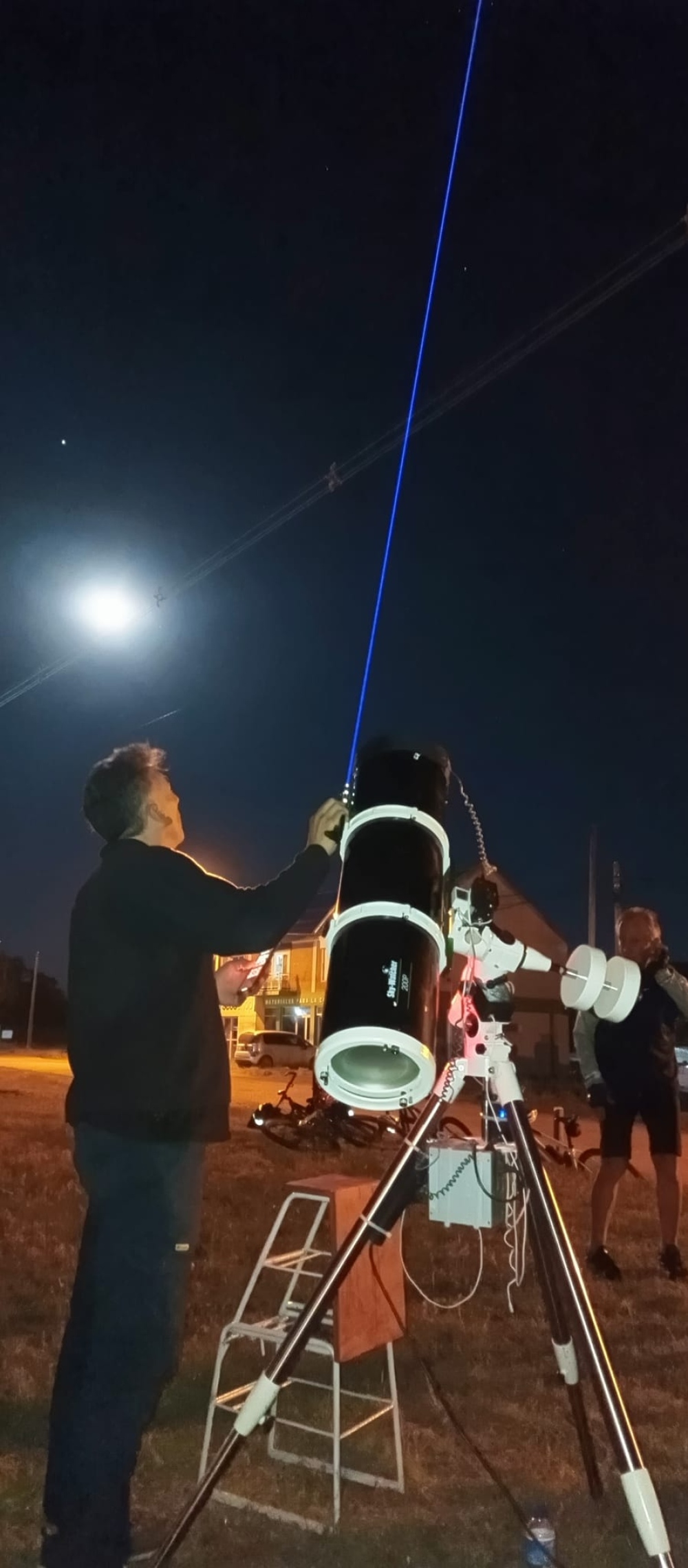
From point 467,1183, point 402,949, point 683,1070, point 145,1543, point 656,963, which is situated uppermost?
point 683,1070

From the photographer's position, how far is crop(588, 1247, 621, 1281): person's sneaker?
5.08 meters

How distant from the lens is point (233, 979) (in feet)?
9.43

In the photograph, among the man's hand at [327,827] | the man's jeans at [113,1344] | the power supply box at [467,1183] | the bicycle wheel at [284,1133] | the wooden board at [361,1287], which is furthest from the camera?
the bicycle wheel at [284,1133]

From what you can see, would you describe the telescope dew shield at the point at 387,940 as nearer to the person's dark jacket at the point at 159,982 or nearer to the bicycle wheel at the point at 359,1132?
the person's dark jacket at the point at 159,982

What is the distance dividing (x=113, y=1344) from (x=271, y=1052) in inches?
1043

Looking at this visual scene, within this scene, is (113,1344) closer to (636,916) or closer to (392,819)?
(392,819)

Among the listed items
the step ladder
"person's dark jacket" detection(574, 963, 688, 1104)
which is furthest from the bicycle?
the step ladder

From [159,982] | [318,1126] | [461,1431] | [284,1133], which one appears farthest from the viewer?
[284,1133]

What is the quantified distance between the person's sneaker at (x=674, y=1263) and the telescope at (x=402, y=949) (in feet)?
11.5

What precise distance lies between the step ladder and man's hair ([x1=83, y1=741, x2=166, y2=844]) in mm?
1403

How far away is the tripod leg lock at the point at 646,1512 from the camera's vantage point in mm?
1927

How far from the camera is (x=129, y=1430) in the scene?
7.30 feet

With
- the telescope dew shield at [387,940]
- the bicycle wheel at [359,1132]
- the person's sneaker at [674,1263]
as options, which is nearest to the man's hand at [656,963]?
the person's sneaker at [674,1263]

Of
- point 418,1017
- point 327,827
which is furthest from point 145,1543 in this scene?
point 327,827
